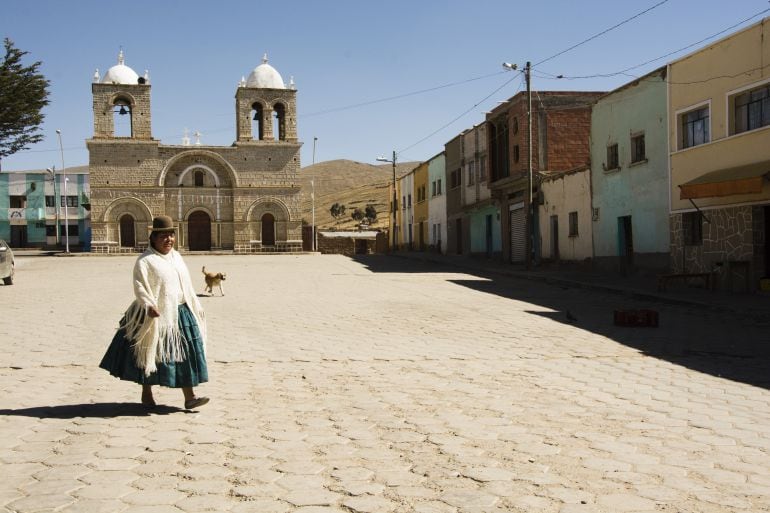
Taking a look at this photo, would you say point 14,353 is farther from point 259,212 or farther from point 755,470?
point 259,212

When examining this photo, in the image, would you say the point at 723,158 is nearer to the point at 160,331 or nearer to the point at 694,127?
the point at 694,127

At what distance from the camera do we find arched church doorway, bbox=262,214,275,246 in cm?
5149

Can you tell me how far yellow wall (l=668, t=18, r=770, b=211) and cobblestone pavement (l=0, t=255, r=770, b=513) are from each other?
620cm

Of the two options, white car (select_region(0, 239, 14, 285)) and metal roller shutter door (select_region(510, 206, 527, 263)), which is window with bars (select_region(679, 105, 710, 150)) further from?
white car (select_region(0, 239, 14, 285))

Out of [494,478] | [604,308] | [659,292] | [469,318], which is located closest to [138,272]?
[494,478]

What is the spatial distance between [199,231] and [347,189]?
94450 mm

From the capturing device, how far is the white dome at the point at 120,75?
47984mm

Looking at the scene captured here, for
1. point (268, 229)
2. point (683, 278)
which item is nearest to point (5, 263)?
point (683, 278)

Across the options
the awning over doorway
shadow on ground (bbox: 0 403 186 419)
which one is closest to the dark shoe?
shadow on ground (bbox: 0 403 186 419)

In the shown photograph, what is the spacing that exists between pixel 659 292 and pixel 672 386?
10379 mm

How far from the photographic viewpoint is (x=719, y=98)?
16.8m

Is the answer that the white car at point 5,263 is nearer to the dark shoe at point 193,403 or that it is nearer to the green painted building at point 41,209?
the dark shoe at point 193,403

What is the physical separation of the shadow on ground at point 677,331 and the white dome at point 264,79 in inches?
1395

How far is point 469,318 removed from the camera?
487 inches
